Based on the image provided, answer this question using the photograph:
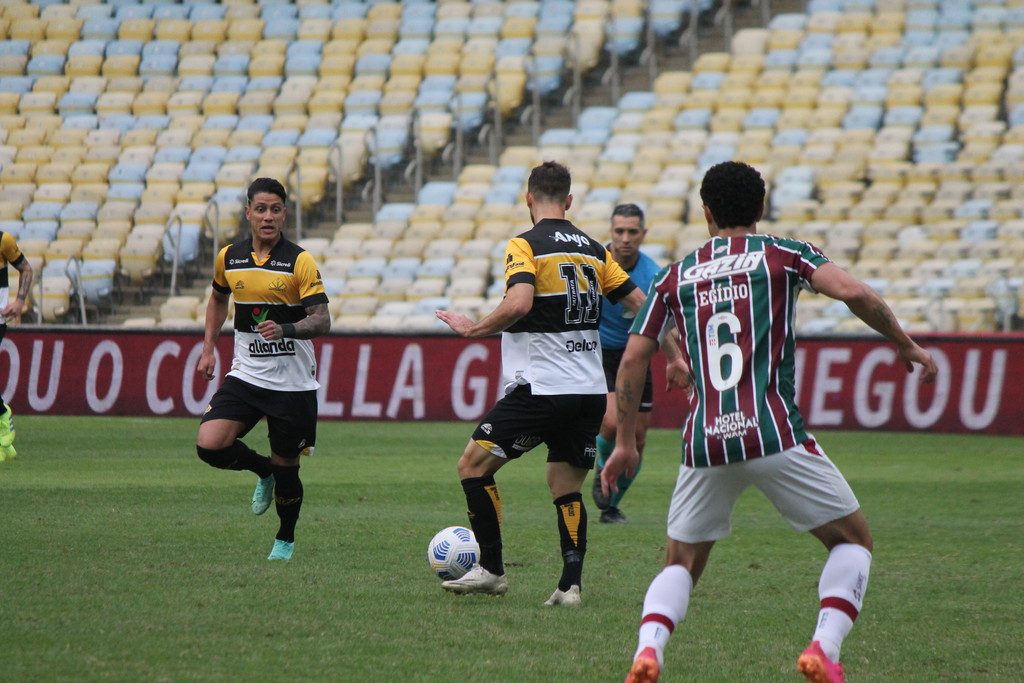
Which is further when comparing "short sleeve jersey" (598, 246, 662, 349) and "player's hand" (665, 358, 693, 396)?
"short sleeve jersey" (598, 246, 662, 349)

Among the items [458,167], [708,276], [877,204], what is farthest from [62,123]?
[708,276]

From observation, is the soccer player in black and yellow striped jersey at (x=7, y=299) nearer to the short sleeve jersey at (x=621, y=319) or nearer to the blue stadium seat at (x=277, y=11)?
the short sleeve jersey at (x=621, y=319)

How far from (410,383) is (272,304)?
31.3 feet

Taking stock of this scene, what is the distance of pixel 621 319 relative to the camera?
409 inches

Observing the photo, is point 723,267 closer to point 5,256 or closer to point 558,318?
point 558,318

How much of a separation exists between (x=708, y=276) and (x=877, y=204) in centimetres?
1625

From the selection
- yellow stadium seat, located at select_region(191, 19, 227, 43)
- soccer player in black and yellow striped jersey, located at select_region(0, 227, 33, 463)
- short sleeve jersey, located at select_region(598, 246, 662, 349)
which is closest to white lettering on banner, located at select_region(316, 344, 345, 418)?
soccer player in black and yellow striped jersey, located at select_region(0, 227, 33, 463)

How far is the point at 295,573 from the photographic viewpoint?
759 centimetres

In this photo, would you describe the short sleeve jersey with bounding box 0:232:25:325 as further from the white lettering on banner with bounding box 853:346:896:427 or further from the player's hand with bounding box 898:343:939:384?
the player's hand with bounding box 898:343:939:384

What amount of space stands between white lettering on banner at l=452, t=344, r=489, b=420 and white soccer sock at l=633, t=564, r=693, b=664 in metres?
12.3

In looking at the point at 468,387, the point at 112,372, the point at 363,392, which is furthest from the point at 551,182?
Answer: the point at 112,372

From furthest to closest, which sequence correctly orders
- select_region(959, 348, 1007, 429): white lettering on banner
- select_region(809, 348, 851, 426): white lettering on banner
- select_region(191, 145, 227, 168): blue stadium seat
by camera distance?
select_region(191, 145, 227, 168): blue stadium seat
select_region(809, 348, 851, 426): white lettering on banner
select_region(959, 348, 1007, 429): white lettering on banner

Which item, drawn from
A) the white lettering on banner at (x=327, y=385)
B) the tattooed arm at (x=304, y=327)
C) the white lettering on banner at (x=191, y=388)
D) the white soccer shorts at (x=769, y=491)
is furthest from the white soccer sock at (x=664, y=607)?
the white lettering on banner at (x=191, y=388)

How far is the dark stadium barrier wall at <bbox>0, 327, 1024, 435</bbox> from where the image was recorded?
16.2 meters
